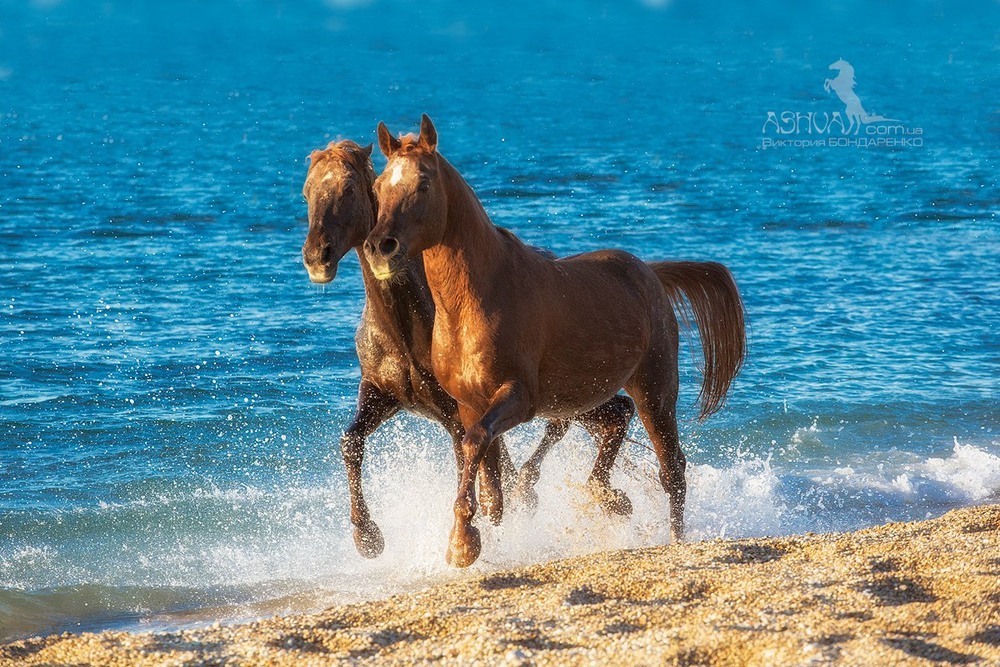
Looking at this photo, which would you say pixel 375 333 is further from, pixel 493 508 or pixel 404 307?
pixel 493 508

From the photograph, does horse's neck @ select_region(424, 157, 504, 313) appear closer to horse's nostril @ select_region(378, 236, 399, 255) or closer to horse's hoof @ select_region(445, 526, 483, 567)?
horse's nostril @ select_region(378, 236, 399, 255)

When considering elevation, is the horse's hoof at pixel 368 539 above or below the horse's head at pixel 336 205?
below


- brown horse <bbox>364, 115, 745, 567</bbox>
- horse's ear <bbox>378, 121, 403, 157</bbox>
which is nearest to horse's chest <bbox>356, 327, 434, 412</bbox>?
brown horse <bbox>364, 115, 745, 567</bbox>

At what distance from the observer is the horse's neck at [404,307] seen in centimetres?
611

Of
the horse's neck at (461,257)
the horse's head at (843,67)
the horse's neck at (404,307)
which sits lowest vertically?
the horse's neck at (404,307)

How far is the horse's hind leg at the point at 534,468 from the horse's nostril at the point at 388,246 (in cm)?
213

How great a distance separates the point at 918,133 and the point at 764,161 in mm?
5799

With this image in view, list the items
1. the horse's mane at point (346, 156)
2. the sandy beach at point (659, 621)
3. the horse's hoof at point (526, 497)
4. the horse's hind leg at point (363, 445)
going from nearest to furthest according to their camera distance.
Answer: the sandy beach at point (659, 621)
the horse's mane at point (346, 156)
the horse's hind leg at point (363, 445)
the horse's hoof at point (526, 497)

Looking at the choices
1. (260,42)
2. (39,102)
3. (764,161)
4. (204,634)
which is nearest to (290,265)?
(204,634)

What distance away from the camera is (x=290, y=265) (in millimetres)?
15477

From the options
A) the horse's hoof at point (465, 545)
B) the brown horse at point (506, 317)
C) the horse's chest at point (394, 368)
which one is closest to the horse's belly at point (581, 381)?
the brown horse at point (506, 317)

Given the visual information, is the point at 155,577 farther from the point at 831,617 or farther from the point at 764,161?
the point at 764,161

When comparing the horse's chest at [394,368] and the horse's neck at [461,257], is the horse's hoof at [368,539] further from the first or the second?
the horse's neck at [461,257]

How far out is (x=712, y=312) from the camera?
764cm
